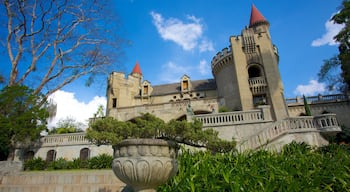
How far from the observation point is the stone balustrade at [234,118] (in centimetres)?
1194

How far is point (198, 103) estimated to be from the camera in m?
20.6

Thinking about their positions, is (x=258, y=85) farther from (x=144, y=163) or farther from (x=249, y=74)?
(x=144, y=163)

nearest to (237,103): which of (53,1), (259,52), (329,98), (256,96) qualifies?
(256,96)

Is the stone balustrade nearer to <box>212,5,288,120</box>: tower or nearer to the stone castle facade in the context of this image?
the stone castle facade

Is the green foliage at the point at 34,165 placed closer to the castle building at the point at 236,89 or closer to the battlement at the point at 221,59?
the castle building at the point at 236,89

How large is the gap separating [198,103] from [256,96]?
643cm

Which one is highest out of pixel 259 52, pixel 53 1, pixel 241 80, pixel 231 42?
pixel 53 1

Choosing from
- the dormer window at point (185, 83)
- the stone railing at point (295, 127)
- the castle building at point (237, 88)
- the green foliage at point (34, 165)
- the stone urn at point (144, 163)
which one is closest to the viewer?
the stone urn at point (144, 163)

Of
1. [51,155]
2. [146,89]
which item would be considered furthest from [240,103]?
[51,155]

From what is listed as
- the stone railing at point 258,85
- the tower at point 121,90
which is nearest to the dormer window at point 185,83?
the tower at point 121,90

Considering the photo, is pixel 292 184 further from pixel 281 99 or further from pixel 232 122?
pixel 281 99

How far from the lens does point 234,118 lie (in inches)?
481

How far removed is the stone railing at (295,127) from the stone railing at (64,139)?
535 inches

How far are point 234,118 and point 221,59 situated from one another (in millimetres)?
11849
